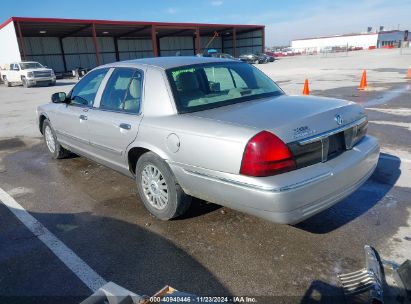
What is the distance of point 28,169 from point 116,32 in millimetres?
41430

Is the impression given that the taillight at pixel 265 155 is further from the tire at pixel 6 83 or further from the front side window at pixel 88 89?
the tire at pixel 6 83

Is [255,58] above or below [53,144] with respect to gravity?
above

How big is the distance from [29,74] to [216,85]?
24.8 meters

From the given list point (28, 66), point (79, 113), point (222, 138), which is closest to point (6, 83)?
point (28, 66)

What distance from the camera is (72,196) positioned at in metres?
4.57

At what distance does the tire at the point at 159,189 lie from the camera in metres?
3.42

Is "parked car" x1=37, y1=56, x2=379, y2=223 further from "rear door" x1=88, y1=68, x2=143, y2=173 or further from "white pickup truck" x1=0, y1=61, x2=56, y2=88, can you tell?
"white pickup truck" x1=0, y1=61, x2=56, y2=88

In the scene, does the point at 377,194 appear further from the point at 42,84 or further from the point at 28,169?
the point at 42,84

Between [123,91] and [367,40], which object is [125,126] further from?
[367,40]

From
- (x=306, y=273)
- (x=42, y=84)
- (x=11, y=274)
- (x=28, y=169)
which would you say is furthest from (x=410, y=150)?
(x=42, y=84)

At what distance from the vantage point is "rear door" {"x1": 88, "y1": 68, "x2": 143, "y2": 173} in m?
3.80

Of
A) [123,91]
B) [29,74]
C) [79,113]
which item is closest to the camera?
[123,91]

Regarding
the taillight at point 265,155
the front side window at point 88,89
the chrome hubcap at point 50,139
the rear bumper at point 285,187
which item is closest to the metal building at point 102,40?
the chrome hubcap at point 50,139

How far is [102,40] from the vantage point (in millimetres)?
46219
